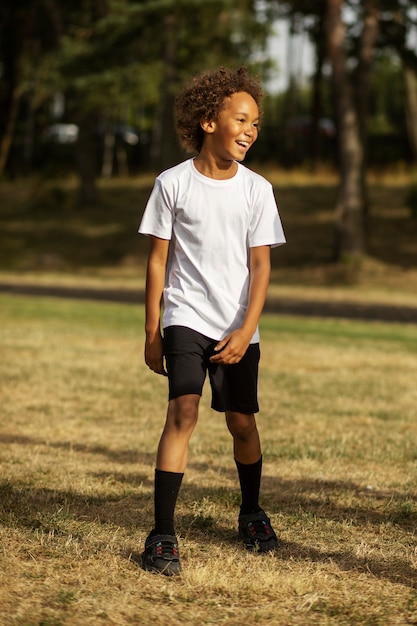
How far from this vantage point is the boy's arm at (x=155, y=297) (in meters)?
4.30

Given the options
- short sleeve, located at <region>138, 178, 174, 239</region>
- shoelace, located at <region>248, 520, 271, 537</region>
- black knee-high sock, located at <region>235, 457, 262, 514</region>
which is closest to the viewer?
short sleeve, located at <region>138, 178, 174, 239</region>

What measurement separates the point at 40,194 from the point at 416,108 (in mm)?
12312

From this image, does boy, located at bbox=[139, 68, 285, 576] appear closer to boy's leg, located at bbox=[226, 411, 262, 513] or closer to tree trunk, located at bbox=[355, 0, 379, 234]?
boy's leg, located at bbox=[226, 411, 262, 513]

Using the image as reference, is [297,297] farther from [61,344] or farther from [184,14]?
[61,344]

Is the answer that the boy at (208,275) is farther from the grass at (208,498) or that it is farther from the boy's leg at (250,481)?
the grass at (208,498)

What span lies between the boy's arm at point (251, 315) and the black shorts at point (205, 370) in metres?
0.08

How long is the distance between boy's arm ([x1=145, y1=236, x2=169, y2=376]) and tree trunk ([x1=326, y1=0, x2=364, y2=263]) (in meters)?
21.2

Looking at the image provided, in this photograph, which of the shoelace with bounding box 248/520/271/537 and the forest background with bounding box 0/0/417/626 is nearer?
the forest background with bounding box 0/0/417/626

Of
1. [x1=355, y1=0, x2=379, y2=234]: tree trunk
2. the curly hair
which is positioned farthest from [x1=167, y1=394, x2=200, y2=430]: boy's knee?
[x1=355, y1=0, x2=379, y2=234]: tree trunk

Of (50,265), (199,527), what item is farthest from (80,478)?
(50,265)

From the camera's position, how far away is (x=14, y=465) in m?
6.15

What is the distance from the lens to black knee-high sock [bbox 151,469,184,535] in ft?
14.0

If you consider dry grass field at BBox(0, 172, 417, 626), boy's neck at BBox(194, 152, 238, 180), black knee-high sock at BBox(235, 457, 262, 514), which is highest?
boy's neck at BBox(194, 152, 238, 180)

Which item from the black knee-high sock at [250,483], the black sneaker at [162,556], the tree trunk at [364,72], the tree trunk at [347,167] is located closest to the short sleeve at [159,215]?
the black knee-high sock at [250,483]
